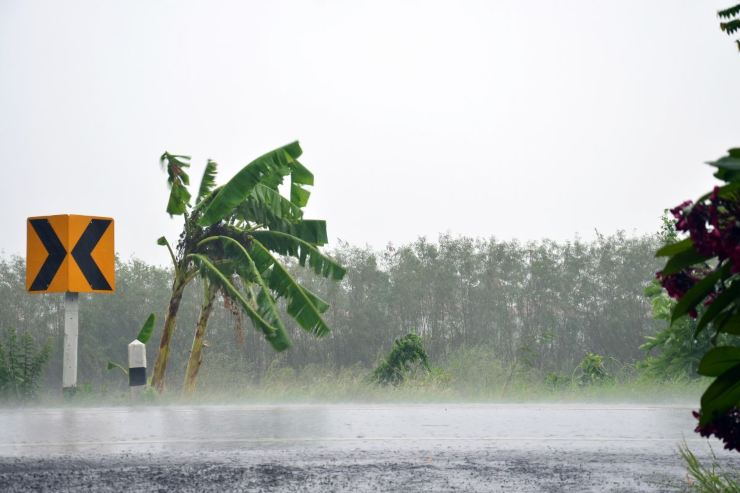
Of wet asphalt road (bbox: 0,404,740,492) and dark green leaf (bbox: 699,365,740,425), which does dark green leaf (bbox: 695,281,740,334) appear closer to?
dark green leaf (bbox: 699,365,740,425)

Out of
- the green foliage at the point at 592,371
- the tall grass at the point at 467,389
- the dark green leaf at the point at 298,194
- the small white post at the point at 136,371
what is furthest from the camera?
the dark green leaf at the point at 298,194

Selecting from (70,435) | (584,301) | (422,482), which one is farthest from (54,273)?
(584,301)

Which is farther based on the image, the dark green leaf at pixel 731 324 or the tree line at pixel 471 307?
the tree line at pixel 471 307

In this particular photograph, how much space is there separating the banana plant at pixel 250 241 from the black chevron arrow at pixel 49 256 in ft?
8.54

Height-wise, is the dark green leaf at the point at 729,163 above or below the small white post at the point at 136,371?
above

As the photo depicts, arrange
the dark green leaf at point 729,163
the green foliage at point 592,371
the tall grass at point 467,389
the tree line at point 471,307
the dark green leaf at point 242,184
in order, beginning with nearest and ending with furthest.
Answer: the dark green leaf at point 729,163
the tall grass at point 467,389
the green foliage at point 592,371
the dark green leaf at point 242,184
the tree line at point 471,307

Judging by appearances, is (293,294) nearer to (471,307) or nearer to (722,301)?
(471,307)

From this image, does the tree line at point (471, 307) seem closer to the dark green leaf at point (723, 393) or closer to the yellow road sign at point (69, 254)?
the yellow road sign at point (69, 254)

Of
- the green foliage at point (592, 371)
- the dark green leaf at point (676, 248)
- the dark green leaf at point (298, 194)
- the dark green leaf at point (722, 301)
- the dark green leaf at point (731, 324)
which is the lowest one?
the green foliage at point (592, 371)

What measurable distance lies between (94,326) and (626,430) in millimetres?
19716

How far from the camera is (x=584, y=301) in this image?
23594 mm

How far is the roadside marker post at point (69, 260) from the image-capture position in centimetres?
1540

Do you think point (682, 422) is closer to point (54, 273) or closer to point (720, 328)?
A: point (720, 328)

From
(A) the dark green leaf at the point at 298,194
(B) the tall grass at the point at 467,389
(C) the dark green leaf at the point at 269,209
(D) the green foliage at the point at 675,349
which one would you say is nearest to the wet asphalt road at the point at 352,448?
(B) the tall grass at the point at 467,389
